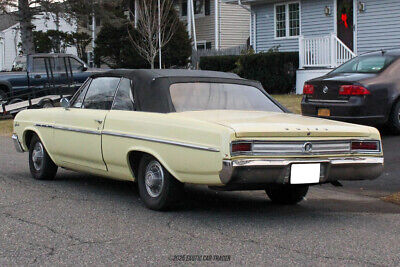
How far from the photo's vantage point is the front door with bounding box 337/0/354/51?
956 inches

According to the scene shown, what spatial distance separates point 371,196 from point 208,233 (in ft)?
9.82

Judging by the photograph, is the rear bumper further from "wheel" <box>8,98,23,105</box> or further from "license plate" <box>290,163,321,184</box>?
"wheel" <box>8,98,23,105</box>

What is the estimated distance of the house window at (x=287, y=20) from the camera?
26812 millimetres

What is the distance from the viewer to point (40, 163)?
8.70 m

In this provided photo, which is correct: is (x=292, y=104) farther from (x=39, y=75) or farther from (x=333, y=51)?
(x=39, y=75)

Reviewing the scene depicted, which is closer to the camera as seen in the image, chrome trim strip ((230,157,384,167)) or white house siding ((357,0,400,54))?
chrome trim strip ((230,157,384,167))

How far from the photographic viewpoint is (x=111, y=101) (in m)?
7.49

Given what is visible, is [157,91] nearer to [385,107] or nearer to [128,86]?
[128,86]

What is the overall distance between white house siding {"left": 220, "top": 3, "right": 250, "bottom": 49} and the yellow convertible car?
99.9 feet

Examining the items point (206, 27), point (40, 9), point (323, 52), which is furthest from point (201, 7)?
point (323, 52)

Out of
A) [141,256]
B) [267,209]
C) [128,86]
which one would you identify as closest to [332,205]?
[267,209]

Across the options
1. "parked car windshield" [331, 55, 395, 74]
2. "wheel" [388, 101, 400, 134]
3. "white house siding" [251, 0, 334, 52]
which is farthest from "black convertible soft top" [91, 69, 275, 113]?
"white house siding" [251, 0, 334, 52]

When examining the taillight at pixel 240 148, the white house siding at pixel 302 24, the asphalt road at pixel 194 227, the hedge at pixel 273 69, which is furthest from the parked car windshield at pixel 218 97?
the white house siding at pixel 302 24

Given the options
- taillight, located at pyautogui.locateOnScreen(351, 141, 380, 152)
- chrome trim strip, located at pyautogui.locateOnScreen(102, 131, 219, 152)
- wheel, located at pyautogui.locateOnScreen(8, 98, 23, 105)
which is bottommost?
wheel, located at pyautogui.locateOnScreen(8, 98, 23, 105)
